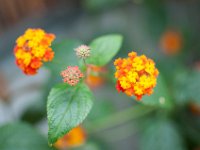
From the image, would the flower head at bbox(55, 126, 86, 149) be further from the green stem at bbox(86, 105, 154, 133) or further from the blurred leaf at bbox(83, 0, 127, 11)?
the blurred leaf at bbox(83, 0, 127, 11)

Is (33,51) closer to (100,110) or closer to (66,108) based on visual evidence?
(66,108)

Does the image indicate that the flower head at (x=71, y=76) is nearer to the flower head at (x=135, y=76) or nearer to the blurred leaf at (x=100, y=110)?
the flower head at (x=135, y=76)

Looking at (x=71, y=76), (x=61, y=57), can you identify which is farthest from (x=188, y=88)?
(x=71, y=76)

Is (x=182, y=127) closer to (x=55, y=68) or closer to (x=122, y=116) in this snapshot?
(x=122, y=116)

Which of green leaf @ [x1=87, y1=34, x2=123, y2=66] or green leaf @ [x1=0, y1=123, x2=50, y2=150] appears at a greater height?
green leaf @ [x1=87, y1=34, x2=123, y2=66]

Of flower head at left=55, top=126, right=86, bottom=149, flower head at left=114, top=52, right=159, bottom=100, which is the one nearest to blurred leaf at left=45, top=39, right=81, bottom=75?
flower head at left=114, top=52, right=159, bottom=100
